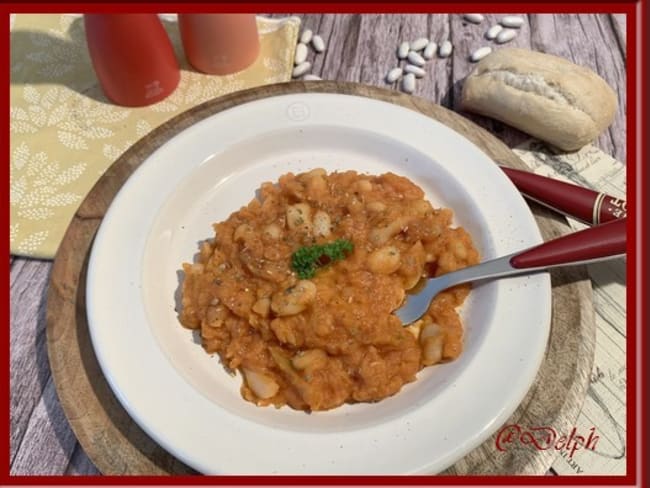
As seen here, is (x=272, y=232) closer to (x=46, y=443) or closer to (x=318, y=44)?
(x=46, y=443)

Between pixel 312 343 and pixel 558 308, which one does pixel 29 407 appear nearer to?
pixel 312 343

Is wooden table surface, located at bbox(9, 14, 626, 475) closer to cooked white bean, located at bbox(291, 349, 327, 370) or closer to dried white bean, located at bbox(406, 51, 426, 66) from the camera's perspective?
dried white bean, located at bbox(406, 51, 426, 66)

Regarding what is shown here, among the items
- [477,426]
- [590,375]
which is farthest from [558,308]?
[477,426]

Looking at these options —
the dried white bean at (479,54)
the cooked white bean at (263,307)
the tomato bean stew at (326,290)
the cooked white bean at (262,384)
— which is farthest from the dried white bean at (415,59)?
the cooked white bean at (262,384)

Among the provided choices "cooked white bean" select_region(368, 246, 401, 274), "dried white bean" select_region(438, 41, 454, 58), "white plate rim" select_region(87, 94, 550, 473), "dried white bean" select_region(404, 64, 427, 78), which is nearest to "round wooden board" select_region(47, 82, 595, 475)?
"white plate rim" select_region(87, 94, 550, 473)

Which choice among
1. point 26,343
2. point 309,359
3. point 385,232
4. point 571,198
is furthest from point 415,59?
point 26,343

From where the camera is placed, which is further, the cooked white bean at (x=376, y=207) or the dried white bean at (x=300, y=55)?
the dried white bean at (x=300, y=55)

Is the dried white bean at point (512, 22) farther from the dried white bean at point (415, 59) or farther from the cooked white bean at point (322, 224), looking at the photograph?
the cooked white bean at point (322, 224)
